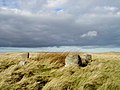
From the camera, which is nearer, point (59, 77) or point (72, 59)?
point (59, 77)

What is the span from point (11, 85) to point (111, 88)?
350 cm

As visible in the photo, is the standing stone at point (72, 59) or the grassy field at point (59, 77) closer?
the grassy field at point (59, 77)

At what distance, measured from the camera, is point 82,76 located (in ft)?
35.2

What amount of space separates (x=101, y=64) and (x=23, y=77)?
3.39 meters

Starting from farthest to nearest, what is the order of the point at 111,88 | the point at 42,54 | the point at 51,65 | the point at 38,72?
the point at 42,54 < the point at 51,65 < the point at 38,72 < the point at 111,88

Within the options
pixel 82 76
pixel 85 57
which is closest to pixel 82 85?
pixel 82 76

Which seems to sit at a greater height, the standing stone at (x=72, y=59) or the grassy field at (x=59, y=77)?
the standing stone at (x=72, y=59)

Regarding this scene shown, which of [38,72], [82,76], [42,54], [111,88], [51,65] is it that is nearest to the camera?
[111,88]

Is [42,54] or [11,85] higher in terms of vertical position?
[42,54]

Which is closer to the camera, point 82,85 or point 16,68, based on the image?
point 82,85

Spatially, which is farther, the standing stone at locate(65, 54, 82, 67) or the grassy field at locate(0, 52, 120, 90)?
the standing stone at locate(65, 54, 82, 67)

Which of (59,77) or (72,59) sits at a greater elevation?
(72,59)

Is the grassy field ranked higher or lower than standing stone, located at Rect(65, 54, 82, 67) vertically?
lower

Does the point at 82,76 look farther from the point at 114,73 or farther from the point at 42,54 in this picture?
→ the point at 42,54
